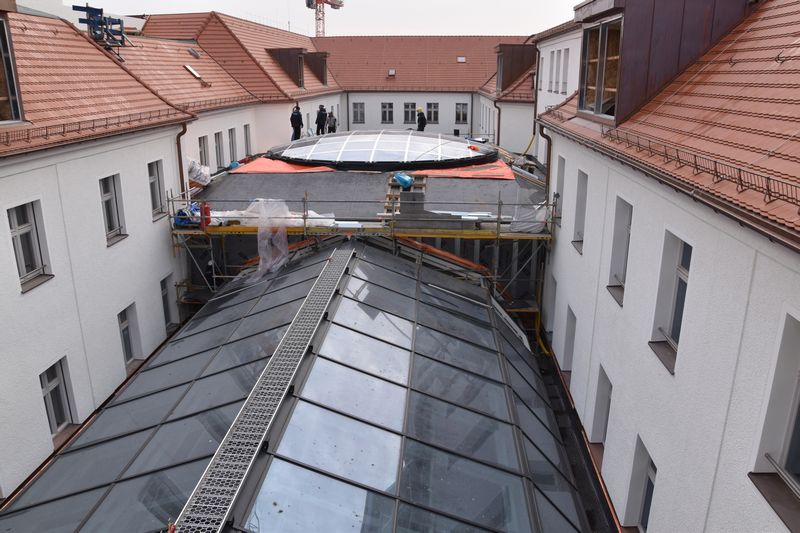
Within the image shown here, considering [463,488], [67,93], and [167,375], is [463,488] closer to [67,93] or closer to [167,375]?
[167,375]

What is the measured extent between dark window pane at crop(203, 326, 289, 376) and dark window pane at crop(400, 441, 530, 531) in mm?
2658

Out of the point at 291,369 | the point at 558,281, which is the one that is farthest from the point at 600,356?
the point at 291,369

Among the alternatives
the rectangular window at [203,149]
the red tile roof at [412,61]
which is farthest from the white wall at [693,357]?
the red tile roof at [412,61]

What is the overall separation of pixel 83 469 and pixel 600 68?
979cm

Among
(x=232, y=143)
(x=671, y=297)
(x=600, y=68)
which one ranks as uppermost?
(x=600, y=68)

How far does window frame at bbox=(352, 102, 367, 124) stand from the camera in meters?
47.5

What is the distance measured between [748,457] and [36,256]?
1075 centimetres

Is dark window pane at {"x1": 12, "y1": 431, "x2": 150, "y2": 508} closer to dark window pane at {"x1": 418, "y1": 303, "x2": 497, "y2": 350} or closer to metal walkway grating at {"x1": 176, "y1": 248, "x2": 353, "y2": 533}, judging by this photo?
metal walkway grating at {"x1": 176, "y1": 248, "x2": 353, "y2": 533}

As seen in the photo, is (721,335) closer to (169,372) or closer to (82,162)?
(169,372)

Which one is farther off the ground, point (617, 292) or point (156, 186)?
point (156, 186)

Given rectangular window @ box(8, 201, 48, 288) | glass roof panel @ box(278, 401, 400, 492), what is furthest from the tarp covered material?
glass roof panel @ box(278, 401, 400, 492)

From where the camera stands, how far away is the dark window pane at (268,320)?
388 inches

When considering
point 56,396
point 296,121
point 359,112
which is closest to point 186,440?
point 56,396

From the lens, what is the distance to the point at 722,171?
612cm
